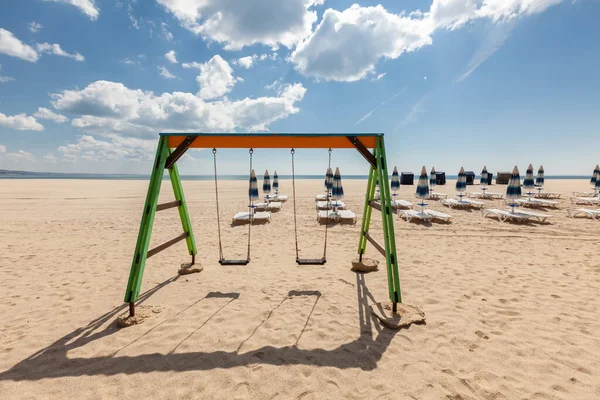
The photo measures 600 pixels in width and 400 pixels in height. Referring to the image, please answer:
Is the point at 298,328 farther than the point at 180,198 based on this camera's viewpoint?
No

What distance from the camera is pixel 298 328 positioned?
391 cm

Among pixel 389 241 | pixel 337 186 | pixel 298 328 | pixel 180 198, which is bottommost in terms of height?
pixel 298 328

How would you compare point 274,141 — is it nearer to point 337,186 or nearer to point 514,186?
point 337,186

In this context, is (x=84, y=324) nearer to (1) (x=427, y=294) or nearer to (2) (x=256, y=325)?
(2) (x=256, y=325)

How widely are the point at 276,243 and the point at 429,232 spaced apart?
6.16 meters

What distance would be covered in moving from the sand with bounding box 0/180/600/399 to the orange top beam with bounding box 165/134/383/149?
293 cm

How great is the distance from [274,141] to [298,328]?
3.18 meters

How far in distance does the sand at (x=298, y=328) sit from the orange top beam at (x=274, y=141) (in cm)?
293

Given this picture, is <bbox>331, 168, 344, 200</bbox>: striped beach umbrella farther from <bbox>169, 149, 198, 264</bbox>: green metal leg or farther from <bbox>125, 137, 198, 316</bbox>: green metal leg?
<bbox>125, 137, 198, 316</bbox>: green metal leg

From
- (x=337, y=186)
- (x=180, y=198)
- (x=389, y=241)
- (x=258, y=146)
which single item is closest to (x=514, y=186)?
(x=337, y=186)

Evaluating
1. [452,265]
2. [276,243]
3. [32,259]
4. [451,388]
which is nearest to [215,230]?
[276,243]

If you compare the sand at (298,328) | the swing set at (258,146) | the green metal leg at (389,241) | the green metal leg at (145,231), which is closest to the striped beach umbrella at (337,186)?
the sand at (298,328)

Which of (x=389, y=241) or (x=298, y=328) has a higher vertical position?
(x=389, y=241)

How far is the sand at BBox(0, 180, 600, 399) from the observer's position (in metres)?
2.87
